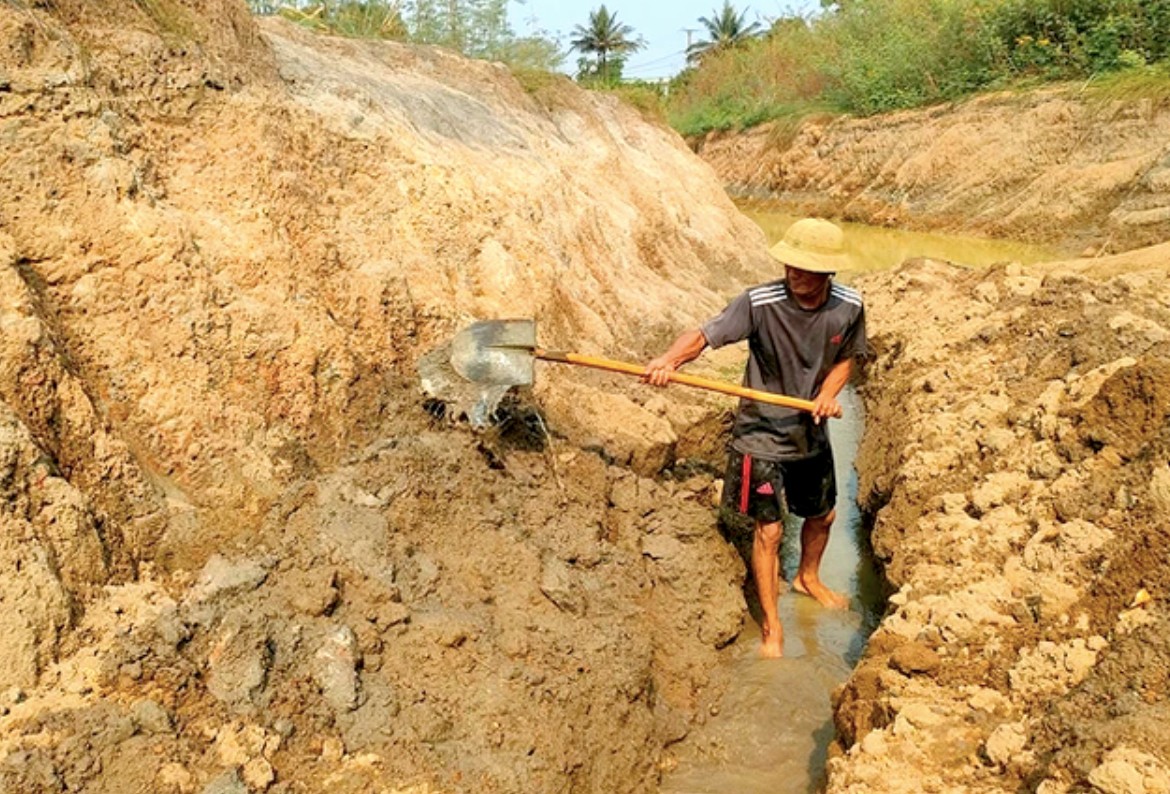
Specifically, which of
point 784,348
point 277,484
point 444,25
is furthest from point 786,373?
point 444,25

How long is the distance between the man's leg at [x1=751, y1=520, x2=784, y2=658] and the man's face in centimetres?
109

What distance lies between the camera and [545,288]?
5871 mm

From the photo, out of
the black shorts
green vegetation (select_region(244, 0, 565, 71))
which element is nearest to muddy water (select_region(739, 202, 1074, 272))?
green vegetation (select_region(244, 0, 565, 71))

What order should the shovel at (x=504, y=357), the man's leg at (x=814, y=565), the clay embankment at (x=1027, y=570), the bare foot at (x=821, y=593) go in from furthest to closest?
the bare foot at (x=821, y=593) < the man's leg at (x=814, y=565) < the shovel at (x=504, y=357) < the clay embankment at (x=1027, y=570)

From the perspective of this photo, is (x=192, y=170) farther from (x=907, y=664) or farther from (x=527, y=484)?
(x=907, y=664)

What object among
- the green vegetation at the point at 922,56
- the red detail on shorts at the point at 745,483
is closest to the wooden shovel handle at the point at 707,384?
the red detail on shorts at the point at 745,483

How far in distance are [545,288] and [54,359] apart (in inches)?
127

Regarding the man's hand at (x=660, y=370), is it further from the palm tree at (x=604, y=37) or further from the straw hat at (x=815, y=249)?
the palm tree at (x=604, y=37)

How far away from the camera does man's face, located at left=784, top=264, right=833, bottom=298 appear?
3.91 m

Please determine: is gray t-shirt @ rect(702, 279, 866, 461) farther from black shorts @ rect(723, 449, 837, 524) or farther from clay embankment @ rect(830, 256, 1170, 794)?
clay embankment @ rect(830, 256, 1170, 794)

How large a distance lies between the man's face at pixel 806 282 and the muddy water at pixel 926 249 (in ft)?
30.7

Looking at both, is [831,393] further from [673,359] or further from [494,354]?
[494,354]

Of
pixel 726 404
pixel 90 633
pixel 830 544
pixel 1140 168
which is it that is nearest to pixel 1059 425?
pixel 830 544

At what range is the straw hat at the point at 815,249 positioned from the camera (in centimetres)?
376
